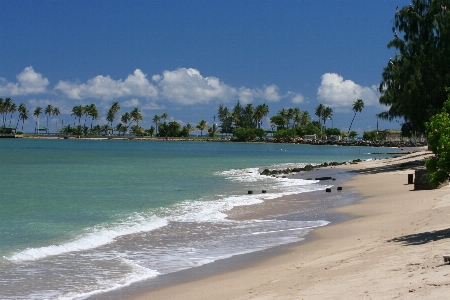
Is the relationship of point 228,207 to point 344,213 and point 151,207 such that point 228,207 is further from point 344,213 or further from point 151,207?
point 344,213

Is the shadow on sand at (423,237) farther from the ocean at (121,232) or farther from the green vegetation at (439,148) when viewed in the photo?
the ocean at (121,232)

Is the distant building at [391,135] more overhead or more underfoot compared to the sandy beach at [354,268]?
more overhead

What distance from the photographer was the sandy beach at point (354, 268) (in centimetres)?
747

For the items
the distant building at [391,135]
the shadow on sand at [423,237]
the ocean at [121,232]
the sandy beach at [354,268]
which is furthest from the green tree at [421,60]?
the distant building at [391,135]

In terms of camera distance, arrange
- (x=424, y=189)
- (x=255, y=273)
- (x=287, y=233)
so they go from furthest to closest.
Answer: (x=424, y=189), (x=287, y=233), (x=255, y=273)

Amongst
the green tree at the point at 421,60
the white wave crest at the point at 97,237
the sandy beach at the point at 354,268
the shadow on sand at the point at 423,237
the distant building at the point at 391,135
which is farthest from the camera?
the distant building at the point at 391,135

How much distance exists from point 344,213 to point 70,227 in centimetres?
973

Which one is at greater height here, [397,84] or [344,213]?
[397,84]

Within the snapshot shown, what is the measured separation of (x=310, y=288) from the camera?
8109 millimetres

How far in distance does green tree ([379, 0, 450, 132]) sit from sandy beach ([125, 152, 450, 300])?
877 inches

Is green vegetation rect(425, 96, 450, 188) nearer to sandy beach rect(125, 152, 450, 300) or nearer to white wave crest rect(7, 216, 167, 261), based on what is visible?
sandy beach rect(125, 152, 450, 300)

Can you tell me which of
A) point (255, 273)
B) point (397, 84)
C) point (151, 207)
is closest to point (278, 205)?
point (151, 207)

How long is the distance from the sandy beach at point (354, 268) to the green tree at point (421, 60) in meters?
22.3

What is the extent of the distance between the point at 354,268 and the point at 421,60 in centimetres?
3153
